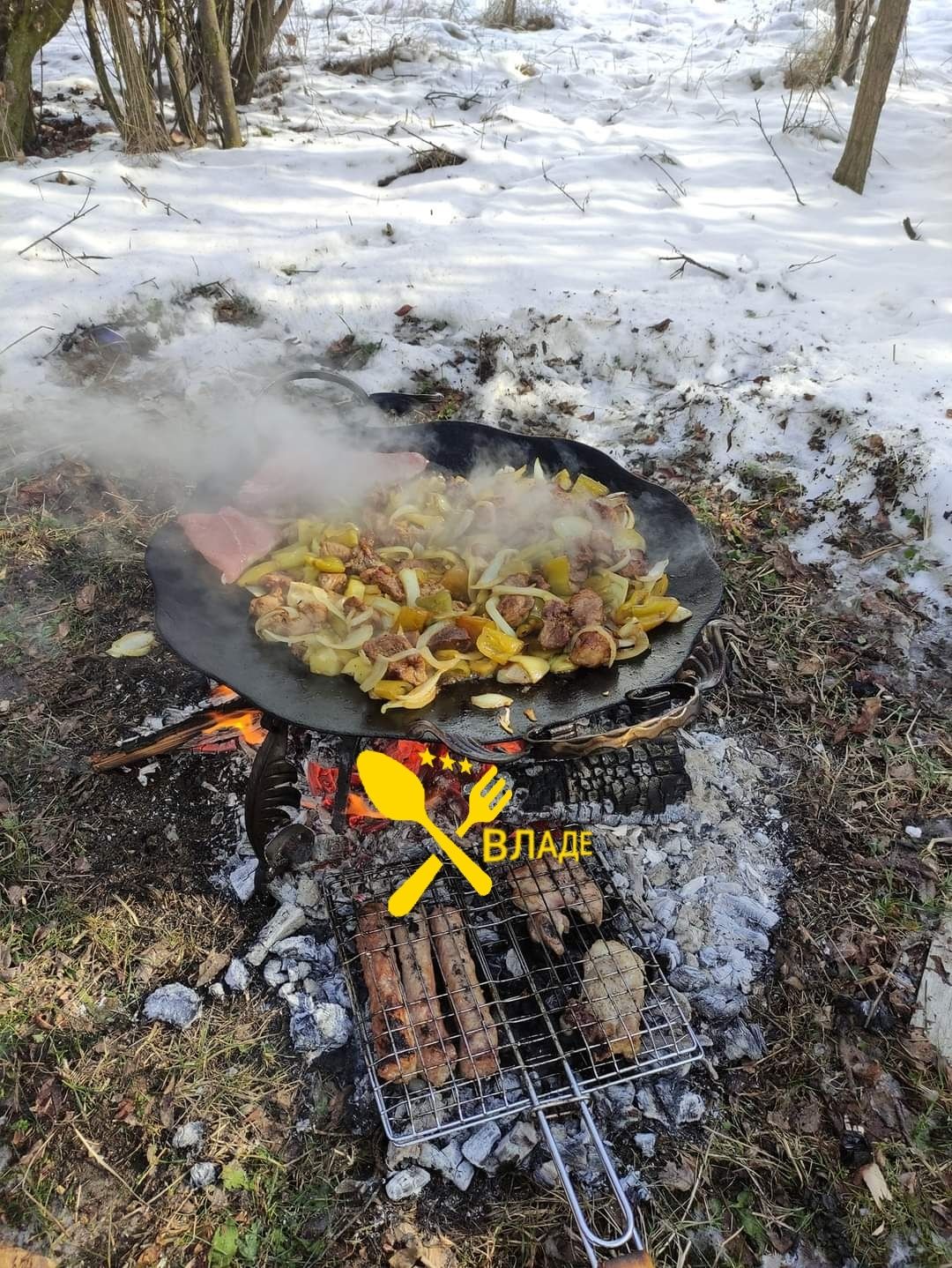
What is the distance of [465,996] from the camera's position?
2.76 metres

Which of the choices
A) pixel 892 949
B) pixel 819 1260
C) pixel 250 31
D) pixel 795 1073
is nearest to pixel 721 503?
pixel 892 949

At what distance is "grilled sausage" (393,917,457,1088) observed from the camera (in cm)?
262

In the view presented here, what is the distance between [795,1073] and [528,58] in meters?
10.9

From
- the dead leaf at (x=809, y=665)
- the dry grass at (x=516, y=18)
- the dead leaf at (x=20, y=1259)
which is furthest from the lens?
the dry grass at (x=516, y=18)

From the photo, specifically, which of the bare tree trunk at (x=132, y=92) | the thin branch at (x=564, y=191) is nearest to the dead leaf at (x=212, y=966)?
the thin branch at (x=564, y=191)

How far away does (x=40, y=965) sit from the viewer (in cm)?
285

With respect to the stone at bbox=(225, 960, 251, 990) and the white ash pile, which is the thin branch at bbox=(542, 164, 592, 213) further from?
the stone at bbox=(225, 960, 251, 990)

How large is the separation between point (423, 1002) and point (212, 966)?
868 millimetres

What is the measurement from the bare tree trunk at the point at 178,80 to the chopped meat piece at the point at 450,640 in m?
6.97

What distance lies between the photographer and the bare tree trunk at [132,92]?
6.30 m

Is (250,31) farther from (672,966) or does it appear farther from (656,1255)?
(656,1255)

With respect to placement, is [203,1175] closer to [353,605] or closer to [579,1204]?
[579,1204]

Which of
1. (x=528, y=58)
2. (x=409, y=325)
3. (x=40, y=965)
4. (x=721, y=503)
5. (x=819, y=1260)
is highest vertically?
(x=528, y=58)

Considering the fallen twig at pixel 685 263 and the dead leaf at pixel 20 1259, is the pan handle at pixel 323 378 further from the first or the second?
the fallen twig at pixel 685 263
